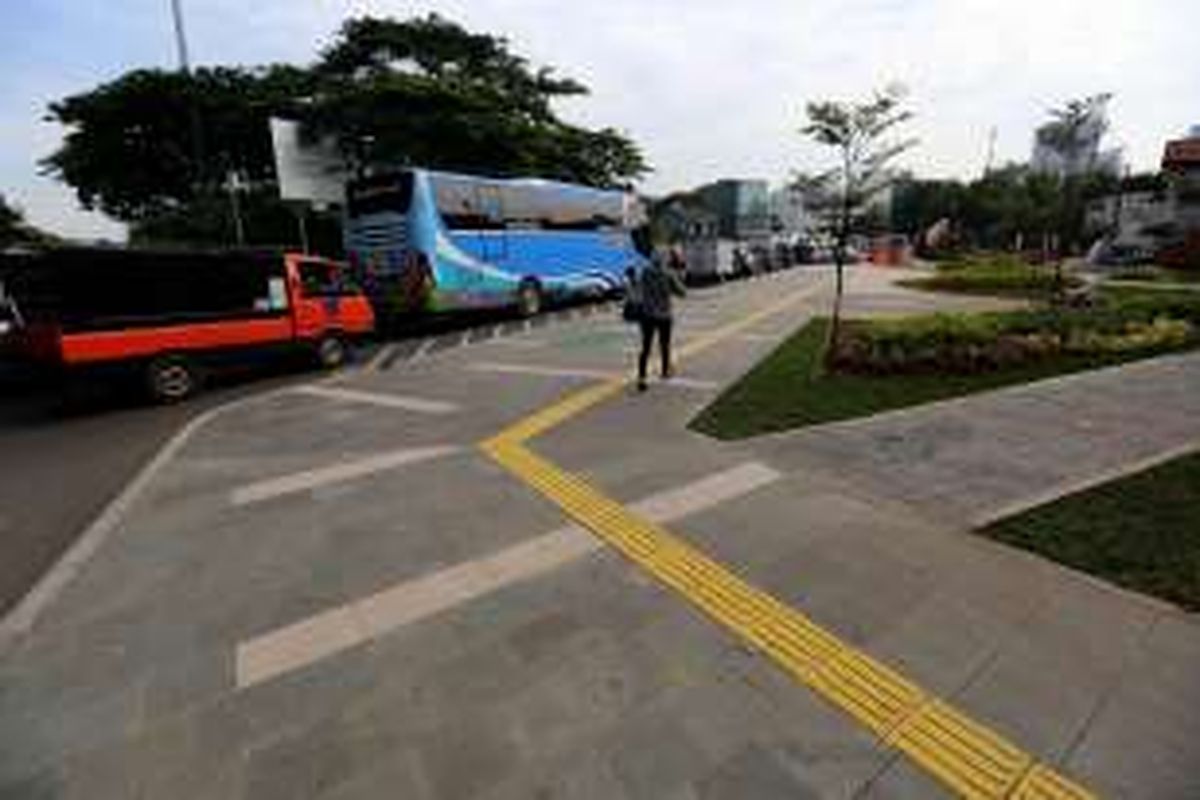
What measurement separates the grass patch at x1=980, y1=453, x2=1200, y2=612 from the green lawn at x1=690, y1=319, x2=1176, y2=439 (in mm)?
2696

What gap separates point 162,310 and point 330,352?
2.92 metres

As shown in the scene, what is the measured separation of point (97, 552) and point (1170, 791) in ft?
20.5

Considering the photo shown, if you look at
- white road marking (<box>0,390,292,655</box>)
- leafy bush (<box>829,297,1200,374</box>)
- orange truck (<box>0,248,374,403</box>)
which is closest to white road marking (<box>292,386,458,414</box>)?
orange truck (<box>0,248,374,403</box>)

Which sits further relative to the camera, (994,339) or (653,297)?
(994,339)

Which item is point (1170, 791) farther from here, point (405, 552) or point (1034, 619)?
point (405, 552)

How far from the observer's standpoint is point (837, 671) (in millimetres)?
3387

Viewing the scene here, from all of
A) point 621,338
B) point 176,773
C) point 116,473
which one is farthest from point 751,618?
point 621,338

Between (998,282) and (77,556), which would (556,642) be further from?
(998,282)

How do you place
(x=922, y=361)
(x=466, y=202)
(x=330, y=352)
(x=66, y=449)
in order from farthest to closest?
(x=466, y=202) < (x=330, y=352) < (x=922, y=361) < (x=66, y=449)

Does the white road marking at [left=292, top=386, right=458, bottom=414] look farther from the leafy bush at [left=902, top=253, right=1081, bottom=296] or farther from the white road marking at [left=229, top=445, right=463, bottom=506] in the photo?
the leafy bush at [left=902, top=253, right=1081, bottom=296]

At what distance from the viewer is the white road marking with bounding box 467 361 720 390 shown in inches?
393

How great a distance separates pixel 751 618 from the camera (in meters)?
3.88

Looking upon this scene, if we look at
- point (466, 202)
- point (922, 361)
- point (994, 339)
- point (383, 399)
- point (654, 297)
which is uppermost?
point (466, 202)

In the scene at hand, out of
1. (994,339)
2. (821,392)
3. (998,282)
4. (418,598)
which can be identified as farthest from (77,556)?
(998,282)
